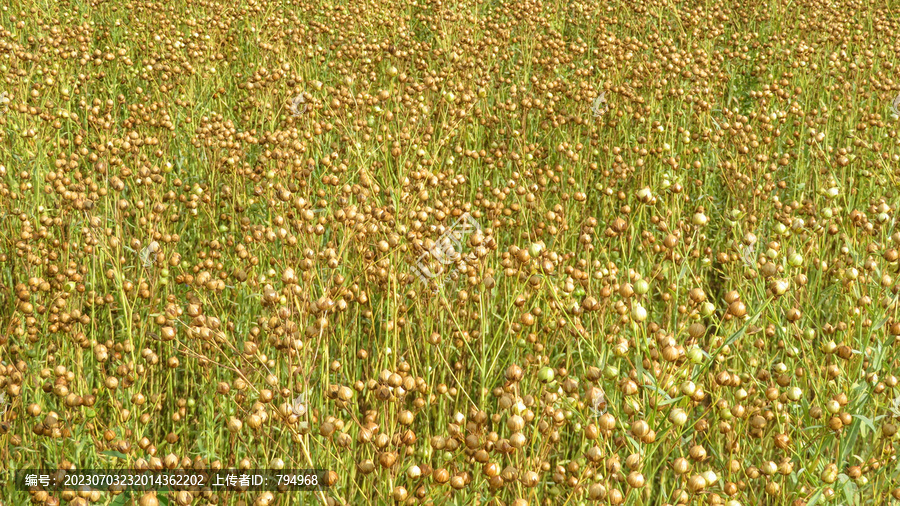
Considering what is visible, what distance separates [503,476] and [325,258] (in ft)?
3.11

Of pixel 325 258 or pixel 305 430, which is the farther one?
pixel 325 258

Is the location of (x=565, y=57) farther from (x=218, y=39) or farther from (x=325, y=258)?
(x=325, y=258)

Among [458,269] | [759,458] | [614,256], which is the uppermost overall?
[458,269]

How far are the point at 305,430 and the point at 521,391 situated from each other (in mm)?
986

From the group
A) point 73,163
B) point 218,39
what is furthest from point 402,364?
point 218,39

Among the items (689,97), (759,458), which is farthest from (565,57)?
(759,458)

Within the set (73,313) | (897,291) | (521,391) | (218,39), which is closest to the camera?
(897,291)

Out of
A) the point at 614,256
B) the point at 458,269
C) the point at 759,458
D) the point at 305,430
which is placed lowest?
the point at 759,458

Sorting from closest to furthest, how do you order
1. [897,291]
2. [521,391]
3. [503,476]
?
1. [503,476]
2. [897,291]
3. [521,391]

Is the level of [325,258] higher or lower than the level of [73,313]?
higher

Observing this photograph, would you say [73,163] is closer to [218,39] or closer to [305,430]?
[305,430]

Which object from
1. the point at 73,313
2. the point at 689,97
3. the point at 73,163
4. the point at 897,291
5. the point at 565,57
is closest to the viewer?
the point at 897,291

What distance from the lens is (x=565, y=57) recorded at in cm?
446

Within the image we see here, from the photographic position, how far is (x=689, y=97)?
3.70 m
